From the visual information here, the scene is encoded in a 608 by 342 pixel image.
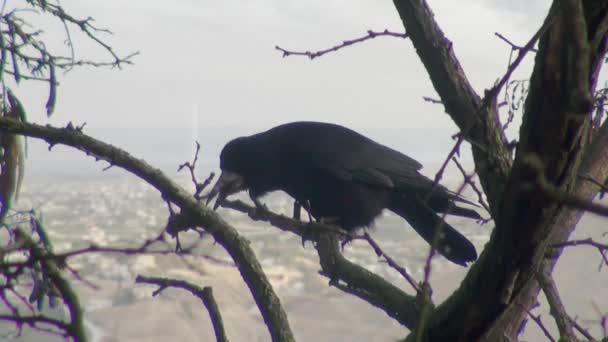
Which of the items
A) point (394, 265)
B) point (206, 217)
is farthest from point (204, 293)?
point (394, 265)

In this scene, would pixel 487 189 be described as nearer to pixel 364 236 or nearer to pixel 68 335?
pixel 364 236

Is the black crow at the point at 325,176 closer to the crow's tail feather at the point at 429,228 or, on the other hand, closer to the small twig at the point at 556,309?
the crow's tail feather at the point at 429,228

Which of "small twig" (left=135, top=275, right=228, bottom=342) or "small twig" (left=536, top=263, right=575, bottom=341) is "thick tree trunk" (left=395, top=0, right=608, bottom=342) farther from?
"small twig" (left=135, top=275, right=228, bottom=342)

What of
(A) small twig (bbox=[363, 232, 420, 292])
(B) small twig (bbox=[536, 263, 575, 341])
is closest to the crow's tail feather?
(B) small twig (bbox=[536, 263, 575, 341])

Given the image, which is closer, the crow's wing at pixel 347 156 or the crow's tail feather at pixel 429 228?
the crow's tail feather at pixel 429 228

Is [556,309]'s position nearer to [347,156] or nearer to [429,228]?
[429,228]

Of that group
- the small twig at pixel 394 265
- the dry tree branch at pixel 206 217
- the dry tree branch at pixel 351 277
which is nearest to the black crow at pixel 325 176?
the dry tree branch at pixel 351 277

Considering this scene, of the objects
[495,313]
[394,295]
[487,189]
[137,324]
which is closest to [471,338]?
[495,313]

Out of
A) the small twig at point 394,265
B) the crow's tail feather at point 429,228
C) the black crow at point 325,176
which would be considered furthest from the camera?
the black crow at point 325,176
